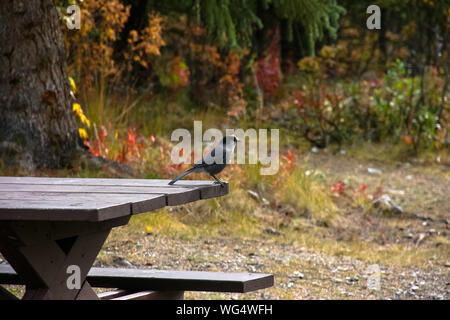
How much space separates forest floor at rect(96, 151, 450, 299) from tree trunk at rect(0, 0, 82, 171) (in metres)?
1.05

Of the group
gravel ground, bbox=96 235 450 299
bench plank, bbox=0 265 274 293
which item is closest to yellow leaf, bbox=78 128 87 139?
gravel ground, bbox=96 235 450 299

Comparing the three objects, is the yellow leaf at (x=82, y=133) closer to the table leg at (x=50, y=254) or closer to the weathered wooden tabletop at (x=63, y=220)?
the weathered wooden tabletop at (x=63, y=220)

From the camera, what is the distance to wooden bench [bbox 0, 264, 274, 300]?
3.21 meters

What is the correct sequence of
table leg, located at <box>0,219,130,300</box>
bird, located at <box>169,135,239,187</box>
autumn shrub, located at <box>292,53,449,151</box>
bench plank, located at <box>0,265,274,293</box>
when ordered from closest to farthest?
table leg, located at <box>0,219,130,300</box> → bench plank, located at <box>0,265,274,293</box> → bird, located at <box>169,135,239,187</box> → autumn shrub, located at <box>292,53,449,151</box>

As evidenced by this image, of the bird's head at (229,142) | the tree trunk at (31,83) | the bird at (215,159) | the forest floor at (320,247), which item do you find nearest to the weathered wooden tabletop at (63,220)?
the bird at (215,159)

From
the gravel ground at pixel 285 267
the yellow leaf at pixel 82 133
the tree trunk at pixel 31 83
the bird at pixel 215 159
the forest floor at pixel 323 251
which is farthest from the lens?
the yellow leaf at pixel 82 133

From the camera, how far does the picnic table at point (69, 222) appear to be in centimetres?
254

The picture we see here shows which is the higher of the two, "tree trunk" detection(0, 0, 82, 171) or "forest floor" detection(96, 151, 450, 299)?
"tree trunk" detection(0, 0, 82, 171)

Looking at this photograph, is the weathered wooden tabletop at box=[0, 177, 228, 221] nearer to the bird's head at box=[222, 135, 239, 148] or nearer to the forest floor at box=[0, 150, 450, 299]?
the bird's head at box=[222, 135, 239, 148]

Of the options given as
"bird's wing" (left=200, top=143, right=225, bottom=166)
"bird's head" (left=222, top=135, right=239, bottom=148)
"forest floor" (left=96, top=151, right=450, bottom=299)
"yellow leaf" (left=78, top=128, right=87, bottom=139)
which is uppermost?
"bird's head" (left=222, top=135, right=239, bottom=148)

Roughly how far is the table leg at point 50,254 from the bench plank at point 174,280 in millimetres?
380

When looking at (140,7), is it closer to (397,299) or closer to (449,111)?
(449,111)

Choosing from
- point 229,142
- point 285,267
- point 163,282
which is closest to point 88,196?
point 163,282

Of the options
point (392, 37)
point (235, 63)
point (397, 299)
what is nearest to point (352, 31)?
point (392, 37)
